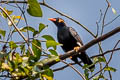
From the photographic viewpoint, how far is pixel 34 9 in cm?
263

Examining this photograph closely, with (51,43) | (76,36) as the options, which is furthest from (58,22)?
(51,43)

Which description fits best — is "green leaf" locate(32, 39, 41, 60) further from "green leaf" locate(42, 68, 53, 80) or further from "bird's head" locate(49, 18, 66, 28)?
"bird's head" locate(49, 18, 66, 28)

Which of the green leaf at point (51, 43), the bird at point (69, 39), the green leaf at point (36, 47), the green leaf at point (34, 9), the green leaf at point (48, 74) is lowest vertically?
the bird at point (69, 39)

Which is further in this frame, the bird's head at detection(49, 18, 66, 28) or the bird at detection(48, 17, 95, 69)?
the bird's head at detection(49, 18, 66, 28)

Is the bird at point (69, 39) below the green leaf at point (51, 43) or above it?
below

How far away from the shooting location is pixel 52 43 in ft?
8.30

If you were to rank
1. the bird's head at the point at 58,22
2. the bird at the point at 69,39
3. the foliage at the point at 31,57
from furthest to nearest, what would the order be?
the bird's head at the point at 58,22 → the bird at the point at 69,39 → the foliage at the point at 31,57

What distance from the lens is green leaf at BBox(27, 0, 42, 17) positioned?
2.59 m

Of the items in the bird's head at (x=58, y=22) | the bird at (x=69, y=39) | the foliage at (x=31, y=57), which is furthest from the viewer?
the bird's head at (x=58, y=22)

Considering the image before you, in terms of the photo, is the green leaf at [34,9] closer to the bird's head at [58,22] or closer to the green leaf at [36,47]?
the green leaf at [36,47]

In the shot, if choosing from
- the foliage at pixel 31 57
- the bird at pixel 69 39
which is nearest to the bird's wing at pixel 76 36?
the bird at pixel 69 39

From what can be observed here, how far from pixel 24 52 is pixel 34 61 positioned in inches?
16.3

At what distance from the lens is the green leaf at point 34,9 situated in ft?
8.50

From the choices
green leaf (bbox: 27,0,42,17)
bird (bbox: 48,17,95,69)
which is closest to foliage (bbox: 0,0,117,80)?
green leaf (bbox: 27,0,42,17)
